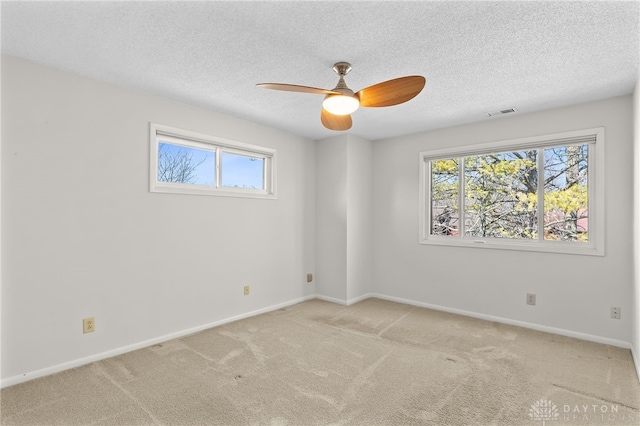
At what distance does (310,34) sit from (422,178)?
2.82 metres

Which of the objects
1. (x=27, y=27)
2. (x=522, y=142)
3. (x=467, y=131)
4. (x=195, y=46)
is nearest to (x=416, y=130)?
(x=467, y=131)

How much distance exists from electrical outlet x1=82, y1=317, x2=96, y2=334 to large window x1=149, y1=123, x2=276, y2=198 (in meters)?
1.19

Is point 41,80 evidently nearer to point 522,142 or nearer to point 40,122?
point 40,122

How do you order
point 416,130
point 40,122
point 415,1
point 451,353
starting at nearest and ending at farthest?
point 415,1
point 40,122
point 451,353
point 416,130

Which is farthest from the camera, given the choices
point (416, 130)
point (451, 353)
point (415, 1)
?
point (416, 130)

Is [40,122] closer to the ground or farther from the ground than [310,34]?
closer to the ground

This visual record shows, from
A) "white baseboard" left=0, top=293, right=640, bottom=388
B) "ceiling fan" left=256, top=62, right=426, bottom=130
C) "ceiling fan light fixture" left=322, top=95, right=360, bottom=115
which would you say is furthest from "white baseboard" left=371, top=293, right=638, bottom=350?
"ceiling fan light fixture" left=322, top=95, right=360, bottom=115

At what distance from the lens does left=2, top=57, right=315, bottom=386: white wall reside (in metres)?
2.37

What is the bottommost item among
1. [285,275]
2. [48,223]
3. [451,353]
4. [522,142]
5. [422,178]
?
[451,353]

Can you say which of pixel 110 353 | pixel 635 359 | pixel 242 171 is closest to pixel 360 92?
pixel 242 171

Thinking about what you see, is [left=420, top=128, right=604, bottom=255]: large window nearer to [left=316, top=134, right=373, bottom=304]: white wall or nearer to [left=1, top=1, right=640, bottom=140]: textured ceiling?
[left=1, top=1, right=640, bottom=140]: textured ceiling

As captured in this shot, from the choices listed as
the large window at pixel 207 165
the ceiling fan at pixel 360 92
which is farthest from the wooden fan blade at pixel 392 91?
the large window at pixel 207 165

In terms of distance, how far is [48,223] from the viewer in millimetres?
2494

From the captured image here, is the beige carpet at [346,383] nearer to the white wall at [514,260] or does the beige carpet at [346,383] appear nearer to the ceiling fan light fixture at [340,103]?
the white wall at [514,260]
